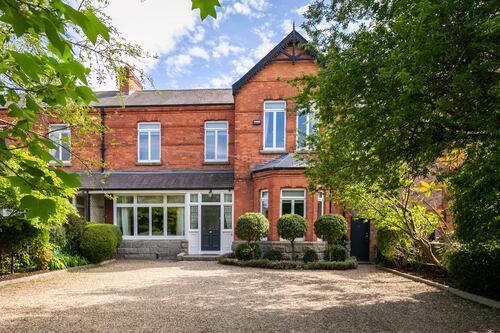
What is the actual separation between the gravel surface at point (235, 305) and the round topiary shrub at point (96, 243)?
7.64 ft

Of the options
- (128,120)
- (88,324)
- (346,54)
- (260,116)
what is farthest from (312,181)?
(128,120)

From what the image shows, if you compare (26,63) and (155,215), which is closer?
(26,63)

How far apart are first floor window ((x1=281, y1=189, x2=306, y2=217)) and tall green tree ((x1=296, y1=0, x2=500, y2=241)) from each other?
21.5 ft

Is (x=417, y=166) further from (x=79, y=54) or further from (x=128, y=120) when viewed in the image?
(x=128, y=120)

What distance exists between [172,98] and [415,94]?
47.1 ft

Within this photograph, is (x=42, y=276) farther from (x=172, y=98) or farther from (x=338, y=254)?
(x=172, y=98)

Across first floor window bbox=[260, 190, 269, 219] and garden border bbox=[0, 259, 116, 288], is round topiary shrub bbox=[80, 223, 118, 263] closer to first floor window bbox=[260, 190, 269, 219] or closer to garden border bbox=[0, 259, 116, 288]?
garden border bbox=[0, 259, 116, 288]

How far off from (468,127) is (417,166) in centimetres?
103

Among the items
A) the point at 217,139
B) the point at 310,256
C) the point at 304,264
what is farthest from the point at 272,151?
the point at 304,264

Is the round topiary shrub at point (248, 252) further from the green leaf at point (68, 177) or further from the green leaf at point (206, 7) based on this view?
the green leaf at point (206, 7)

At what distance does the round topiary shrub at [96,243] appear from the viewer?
1249 centimetres

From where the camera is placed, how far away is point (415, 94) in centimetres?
455

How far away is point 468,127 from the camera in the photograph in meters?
4.87

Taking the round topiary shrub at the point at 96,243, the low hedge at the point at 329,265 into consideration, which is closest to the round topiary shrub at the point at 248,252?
the low hedge at the point at 329,265
